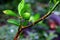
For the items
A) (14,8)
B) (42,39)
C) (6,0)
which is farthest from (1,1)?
(42,39)

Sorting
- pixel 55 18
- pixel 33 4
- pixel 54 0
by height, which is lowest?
pixel 55 18

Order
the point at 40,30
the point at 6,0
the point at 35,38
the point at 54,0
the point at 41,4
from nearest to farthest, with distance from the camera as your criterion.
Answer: the point at 54,0 < the point at 35,38 < the point at 40,30 < the point at 6,0 < the point at 41,4

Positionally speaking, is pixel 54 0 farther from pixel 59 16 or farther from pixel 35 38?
pixel 59 16

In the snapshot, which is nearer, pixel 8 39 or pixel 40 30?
pixel 8 39

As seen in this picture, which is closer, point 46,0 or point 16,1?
point 16,1

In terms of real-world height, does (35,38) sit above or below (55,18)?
above

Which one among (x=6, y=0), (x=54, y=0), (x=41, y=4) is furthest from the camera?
(x=41, y=4)

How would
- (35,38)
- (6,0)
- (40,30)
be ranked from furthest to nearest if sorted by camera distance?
(6,0) < (40,30) < (35,38)

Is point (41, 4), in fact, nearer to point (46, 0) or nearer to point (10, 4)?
point (46, 0)

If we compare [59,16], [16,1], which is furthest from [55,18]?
[16,1]
